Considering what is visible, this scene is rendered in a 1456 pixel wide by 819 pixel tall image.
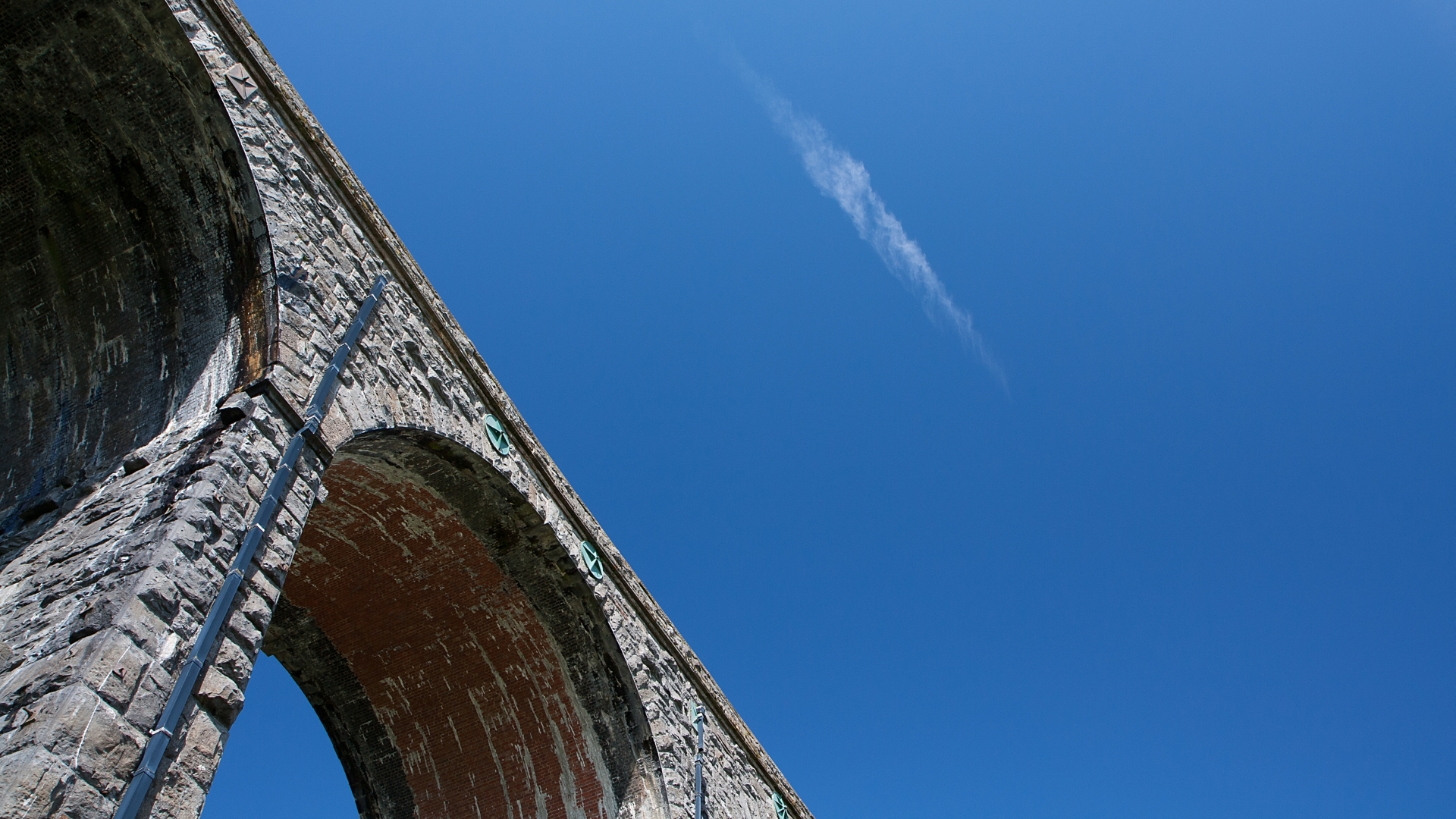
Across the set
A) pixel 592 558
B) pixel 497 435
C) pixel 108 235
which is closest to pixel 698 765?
pixel 592 558

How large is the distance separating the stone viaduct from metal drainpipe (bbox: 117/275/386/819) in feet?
0.05

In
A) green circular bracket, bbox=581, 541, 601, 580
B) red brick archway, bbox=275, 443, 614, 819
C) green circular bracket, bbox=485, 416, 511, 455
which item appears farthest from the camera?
green circular bracket, bbox=581, 541, 601, 580

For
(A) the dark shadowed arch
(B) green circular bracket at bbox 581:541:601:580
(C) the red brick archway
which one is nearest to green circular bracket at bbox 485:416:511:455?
(C) the red brick archway

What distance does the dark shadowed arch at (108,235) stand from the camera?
4.46 metres

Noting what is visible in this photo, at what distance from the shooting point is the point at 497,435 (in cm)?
618

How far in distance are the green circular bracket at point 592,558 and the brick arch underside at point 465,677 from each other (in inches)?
6.7

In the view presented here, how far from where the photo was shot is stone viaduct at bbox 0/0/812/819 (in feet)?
10.8

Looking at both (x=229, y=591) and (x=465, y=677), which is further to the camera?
(x=465, y=677)

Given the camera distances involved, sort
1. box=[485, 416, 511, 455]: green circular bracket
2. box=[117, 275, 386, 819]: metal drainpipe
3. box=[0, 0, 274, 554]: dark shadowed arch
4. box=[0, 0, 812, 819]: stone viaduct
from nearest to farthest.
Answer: box=[117, 275, 386, 819]: metal drainpipe → box=[0, 0, 812, 819]: stone viaduct → box=[0, 0, 274, 554]: dark shadowed arch → box=[485, 416, 511, 455]: green circular bracket

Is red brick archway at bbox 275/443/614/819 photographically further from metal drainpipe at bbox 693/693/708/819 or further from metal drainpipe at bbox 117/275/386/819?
metal drainpipe at bbox 117/275/386/819

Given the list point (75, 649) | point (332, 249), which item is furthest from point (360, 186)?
point (75, 649)

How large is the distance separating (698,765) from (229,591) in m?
4.46

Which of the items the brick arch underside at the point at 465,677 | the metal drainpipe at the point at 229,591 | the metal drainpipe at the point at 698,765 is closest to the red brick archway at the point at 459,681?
the brick arch underside at the point at 465,677

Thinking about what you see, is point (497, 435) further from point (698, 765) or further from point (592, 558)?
point (698, 765)
